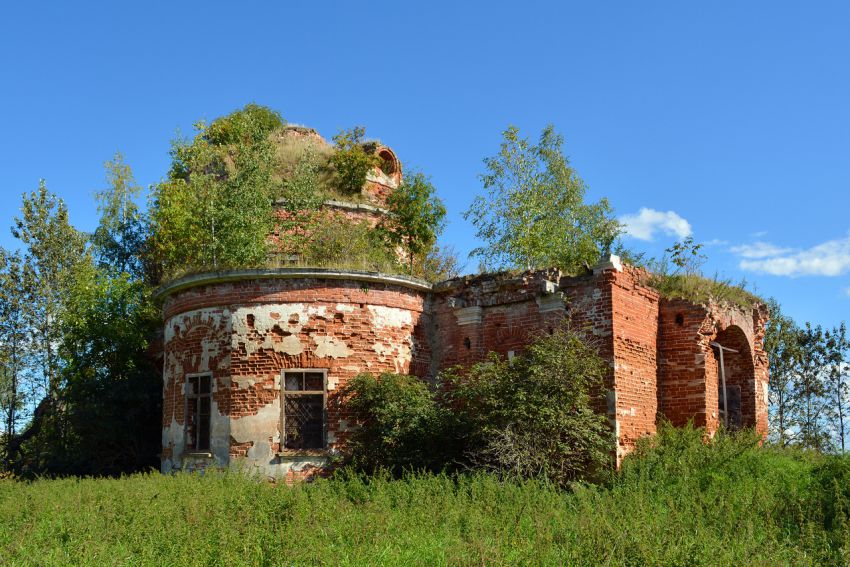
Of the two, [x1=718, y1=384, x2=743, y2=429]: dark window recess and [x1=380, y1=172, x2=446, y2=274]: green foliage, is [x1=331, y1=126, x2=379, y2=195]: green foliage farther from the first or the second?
[x1=718, y1=384, x2=743, y2=429]: dark window recess

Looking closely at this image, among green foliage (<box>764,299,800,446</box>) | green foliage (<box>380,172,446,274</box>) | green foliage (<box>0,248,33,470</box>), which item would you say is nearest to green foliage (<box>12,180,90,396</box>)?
green foliage (<box>0,248,33,470</box>)

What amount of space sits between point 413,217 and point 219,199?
17.0ft

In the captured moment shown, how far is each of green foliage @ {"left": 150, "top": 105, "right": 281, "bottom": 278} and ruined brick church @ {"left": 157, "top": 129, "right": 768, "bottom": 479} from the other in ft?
4.74

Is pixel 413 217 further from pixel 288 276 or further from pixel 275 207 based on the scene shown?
pixel 288 276

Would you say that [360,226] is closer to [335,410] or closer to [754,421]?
[335,410]

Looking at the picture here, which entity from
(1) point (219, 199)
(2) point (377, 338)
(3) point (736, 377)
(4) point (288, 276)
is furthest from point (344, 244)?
(3) point (736, 377)

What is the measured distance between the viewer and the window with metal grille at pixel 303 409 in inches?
538

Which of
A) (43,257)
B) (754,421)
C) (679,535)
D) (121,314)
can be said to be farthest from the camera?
Answer: (43,257)

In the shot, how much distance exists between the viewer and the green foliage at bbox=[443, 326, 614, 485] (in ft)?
38.7

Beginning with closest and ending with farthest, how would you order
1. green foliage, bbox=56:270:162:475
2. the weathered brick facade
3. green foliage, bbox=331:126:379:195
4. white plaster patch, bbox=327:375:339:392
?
the weathered brick facade → white plaster patch, bbox=327:375:339:392 → green foliage, bbox=56:270:162:475 → green foliage, bbox=331:126:379:195

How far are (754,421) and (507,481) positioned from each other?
756cm

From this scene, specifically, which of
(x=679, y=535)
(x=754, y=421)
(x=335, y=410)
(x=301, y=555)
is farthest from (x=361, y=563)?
(x=754, y=421)

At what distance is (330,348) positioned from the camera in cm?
1395

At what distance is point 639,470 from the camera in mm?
11719
